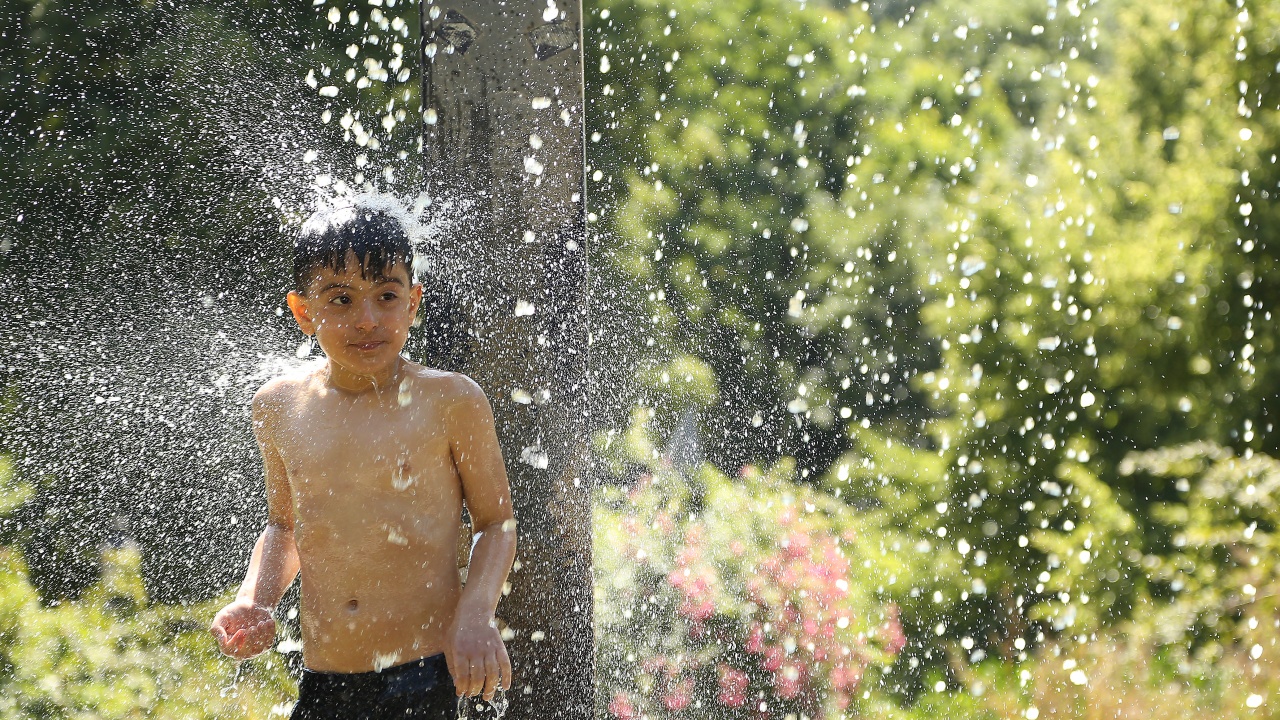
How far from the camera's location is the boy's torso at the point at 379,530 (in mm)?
1960

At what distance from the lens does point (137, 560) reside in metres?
4.25

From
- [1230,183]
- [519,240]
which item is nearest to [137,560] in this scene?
[519,240]

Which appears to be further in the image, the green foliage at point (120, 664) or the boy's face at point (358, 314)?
the green foliage at point (120, 664)

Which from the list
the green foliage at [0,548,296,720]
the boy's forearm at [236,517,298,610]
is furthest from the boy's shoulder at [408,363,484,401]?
the green foliage at [0,548,296,720]

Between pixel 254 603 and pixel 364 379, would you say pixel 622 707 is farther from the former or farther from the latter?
pixel 364 379

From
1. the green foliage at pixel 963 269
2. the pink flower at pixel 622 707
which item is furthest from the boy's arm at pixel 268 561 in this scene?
the green foliage at pixel 963 269

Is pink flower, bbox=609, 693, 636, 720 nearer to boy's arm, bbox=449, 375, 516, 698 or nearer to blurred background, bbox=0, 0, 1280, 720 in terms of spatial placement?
blurred background, bbox=0, 0, 1280, 720

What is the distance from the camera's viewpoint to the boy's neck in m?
2.05

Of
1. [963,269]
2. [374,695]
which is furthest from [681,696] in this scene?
[963,269]

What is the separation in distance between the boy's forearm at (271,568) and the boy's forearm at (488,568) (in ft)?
1.24

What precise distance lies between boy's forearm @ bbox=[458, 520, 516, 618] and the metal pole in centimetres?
31

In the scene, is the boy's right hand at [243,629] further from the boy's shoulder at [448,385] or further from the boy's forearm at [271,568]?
the boy's shoulder at [448,385]

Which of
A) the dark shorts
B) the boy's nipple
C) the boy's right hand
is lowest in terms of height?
the dark shorts

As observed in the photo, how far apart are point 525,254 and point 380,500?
0.64m
